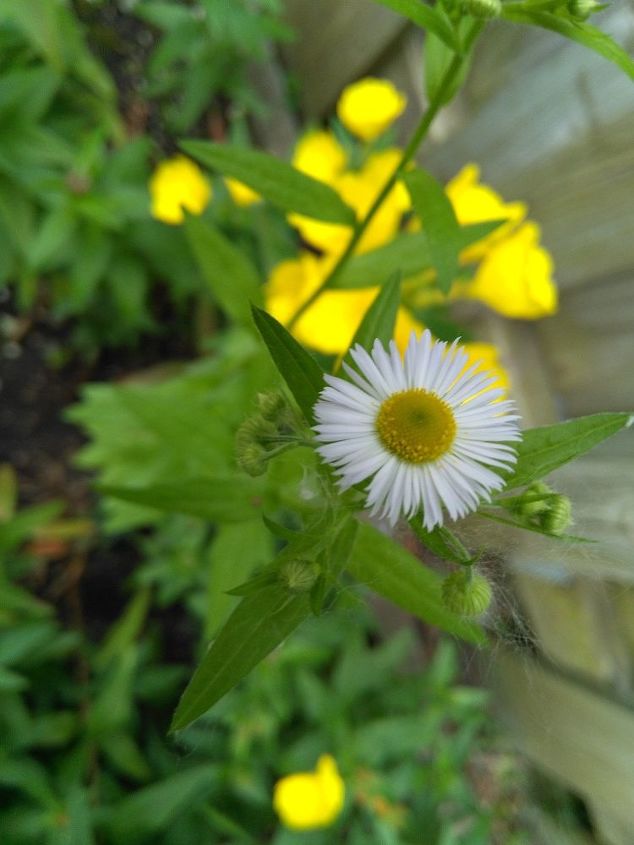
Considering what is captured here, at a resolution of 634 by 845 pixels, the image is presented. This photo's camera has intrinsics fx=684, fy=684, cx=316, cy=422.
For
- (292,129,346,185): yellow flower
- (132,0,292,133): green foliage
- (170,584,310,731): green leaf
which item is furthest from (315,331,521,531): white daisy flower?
(132,0,292,133): green foliage

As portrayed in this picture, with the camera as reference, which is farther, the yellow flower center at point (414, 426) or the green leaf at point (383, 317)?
A: the green leaf at point (383, 317)

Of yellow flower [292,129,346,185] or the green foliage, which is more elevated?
the green foliage

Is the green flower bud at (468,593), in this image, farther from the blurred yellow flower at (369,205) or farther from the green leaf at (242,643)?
the blurred yellow flower at (369,205)

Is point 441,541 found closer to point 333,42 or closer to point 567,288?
point 567,288

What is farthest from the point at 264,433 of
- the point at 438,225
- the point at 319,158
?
the point at 319,158

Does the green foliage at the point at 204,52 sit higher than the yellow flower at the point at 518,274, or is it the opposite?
the green foliage at the point at 204,52

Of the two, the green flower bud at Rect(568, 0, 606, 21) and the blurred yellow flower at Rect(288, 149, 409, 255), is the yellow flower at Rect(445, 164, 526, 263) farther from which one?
the green flower bud at Rect(568, 0, 606, 21)

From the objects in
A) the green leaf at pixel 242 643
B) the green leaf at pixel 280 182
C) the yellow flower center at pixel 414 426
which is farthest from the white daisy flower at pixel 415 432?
the green leaf at pixel 280 182

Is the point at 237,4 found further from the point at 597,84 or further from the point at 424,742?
the point at 424,742
